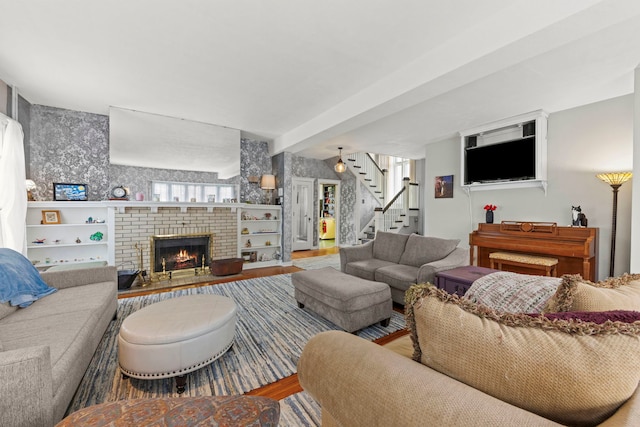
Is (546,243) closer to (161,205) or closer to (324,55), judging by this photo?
(324,55)

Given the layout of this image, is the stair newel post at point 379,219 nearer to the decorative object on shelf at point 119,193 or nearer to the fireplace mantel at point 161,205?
the fireplace mantel at point 161,205

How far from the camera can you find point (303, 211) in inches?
311

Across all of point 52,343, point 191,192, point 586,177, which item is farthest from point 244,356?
point 586,177

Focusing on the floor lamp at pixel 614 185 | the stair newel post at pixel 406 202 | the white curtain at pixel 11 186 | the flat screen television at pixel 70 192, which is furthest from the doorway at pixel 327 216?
the white curtain at pixel 11 186

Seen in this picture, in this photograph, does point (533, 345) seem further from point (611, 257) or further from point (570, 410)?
point (611, 257)

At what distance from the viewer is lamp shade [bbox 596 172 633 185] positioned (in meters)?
3.22

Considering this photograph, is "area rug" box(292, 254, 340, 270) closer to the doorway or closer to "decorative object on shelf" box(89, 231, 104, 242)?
the doorway

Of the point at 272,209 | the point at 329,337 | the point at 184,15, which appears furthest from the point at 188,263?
the point at 329,337

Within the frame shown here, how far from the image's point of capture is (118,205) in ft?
13.5

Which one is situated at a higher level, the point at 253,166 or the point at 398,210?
the point at 253,166

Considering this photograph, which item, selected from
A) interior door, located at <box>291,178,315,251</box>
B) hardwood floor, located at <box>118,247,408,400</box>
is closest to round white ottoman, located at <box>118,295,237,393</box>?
hardwood floor, located at <box>118,247,408,400</box>

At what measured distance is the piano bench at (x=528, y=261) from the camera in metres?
3.54

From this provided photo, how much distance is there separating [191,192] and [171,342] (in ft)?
11.8

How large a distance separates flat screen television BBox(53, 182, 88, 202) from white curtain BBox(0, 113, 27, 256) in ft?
2.00
